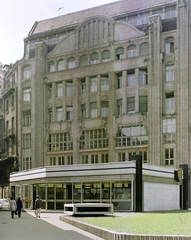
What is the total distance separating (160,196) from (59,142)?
775 inches

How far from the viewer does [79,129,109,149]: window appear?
49.3 metres

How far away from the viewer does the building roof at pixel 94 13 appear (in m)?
50.9

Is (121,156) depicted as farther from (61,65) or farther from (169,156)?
(61,65)

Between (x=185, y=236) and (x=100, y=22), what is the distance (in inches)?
1668

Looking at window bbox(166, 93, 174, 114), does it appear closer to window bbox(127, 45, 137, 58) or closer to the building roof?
window bbox(127, 45, 137, 58)

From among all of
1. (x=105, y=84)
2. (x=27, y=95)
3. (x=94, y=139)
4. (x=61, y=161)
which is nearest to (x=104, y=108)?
(x=105, y=84)

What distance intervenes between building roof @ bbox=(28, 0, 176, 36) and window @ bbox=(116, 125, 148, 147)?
1561 centimetres

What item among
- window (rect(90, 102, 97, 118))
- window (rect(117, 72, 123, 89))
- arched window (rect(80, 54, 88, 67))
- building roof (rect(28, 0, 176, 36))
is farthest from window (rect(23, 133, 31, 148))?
building roof (rect(28, 0, 176, 36))

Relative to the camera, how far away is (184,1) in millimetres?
46125

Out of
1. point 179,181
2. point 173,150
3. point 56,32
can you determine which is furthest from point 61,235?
point 56,32

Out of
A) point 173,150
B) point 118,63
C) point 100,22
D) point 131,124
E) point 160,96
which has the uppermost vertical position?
point 100,22

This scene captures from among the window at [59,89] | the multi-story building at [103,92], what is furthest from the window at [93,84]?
the window at [59,89]

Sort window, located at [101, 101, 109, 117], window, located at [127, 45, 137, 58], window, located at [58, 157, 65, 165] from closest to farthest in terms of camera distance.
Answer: window, located at [127, 45, 137, 58] < window, located at [101, 101, 109, 117] < window, located at [58, 157, 65, 165]

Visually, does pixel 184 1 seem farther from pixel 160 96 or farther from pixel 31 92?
pixel 31 92
